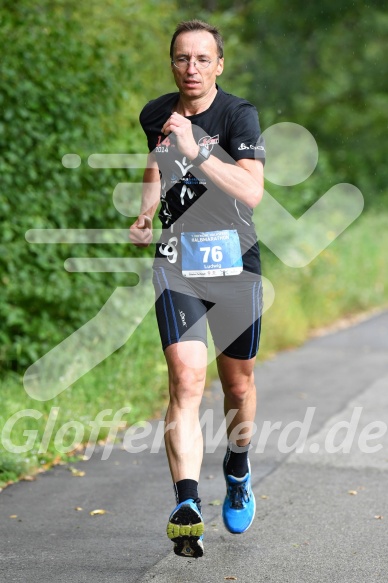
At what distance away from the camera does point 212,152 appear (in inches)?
183

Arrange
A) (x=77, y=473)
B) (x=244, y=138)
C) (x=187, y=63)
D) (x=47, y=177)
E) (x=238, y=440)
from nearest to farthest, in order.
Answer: (x=244, y=138)
(x=187, y=63)
(x=238, y=440)
(x=77, y=473)
(x=47, y=177)

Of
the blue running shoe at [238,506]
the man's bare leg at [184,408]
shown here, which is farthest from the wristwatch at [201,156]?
the blue running shoe at [238,506]

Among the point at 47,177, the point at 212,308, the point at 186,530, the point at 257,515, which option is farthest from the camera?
the point at 47,177

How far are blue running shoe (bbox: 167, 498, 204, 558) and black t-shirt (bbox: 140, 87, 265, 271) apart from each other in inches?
45.6

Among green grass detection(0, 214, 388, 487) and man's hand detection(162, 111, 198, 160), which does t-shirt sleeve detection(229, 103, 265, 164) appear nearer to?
man's hand detection(162, 111, 198, 160)

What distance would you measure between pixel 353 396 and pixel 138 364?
1893mm

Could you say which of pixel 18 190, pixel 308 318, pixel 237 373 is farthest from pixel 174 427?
pixel 308 318

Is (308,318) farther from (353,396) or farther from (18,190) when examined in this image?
(18,190)

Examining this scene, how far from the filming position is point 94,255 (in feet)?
29.4

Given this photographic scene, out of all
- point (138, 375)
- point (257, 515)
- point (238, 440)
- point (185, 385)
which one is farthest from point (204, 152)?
point (138, 375)

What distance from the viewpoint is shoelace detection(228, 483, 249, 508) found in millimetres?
5148

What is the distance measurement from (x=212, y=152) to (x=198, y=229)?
0.34m

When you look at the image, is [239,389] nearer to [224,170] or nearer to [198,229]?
[198,229]

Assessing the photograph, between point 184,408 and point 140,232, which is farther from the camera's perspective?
point 140,232
